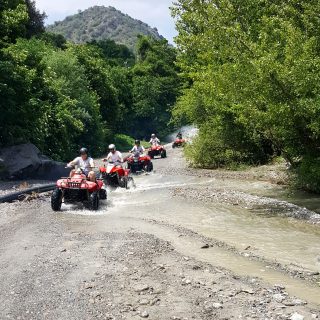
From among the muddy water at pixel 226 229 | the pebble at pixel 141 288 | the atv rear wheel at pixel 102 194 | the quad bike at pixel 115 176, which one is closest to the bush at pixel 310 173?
the muddy water at pixel 226 229

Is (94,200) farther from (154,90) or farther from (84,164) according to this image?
(154,90)

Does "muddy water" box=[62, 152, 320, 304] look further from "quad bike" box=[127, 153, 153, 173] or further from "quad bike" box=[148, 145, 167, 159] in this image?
"quad bike" box=[148, 145, 167, 159]

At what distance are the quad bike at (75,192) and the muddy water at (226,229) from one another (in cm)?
38

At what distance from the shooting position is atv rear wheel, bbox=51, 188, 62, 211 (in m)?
13.5

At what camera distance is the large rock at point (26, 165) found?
63.9 feet

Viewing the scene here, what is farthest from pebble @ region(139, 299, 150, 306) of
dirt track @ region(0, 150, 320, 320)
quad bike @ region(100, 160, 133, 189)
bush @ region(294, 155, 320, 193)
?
quad bike @ region(100, 160, 133, 189)

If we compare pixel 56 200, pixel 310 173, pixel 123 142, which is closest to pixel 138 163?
pixel 310 173

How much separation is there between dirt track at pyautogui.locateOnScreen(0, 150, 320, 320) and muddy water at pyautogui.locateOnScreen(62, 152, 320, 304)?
0.07 metres

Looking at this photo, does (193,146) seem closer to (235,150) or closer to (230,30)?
(235,150)

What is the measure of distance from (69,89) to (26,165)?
1882cm

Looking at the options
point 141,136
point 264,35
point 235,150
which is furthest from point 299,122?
point 141,136

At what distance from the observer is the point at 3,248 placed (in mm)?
9312

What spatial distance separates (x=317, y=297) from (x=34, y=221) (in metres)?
7.29

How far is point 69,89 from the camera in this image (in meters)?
37.8
